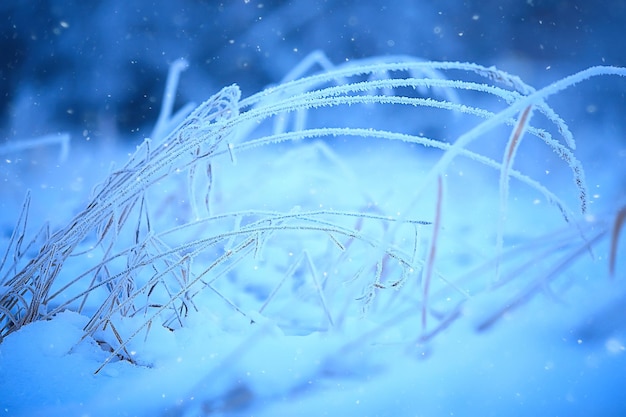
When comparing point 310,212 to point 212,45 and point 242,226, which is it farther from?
point 212,45

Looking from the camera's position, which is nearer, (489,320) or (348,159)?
(489,320)

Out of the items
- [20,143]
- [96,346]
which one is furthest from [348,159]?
[96,346]

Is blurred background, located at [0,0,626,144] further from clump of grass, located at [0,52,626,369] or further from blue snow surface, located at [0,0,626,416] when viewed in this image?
clump of grass, located at [0,52,626,369]

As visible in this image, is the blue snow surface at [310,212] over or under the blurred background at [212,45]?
under

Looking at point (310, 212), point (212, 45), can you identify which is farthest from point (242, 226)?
point (212, 45)

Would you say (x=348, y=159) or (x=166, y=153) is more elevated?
(x=348, y=159)

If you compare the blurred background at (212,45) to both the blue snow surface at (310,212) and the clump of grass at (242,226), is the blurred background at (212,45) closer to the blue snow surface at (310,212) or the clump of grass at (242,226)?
the blue snow surface at (310,212)

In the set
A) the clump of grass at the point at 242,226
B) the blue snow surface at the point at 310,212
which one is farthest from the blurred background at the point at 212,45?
the clump of grass at the point at 242,226

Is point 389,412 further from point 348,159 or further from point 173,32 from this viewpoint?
point 173,32
